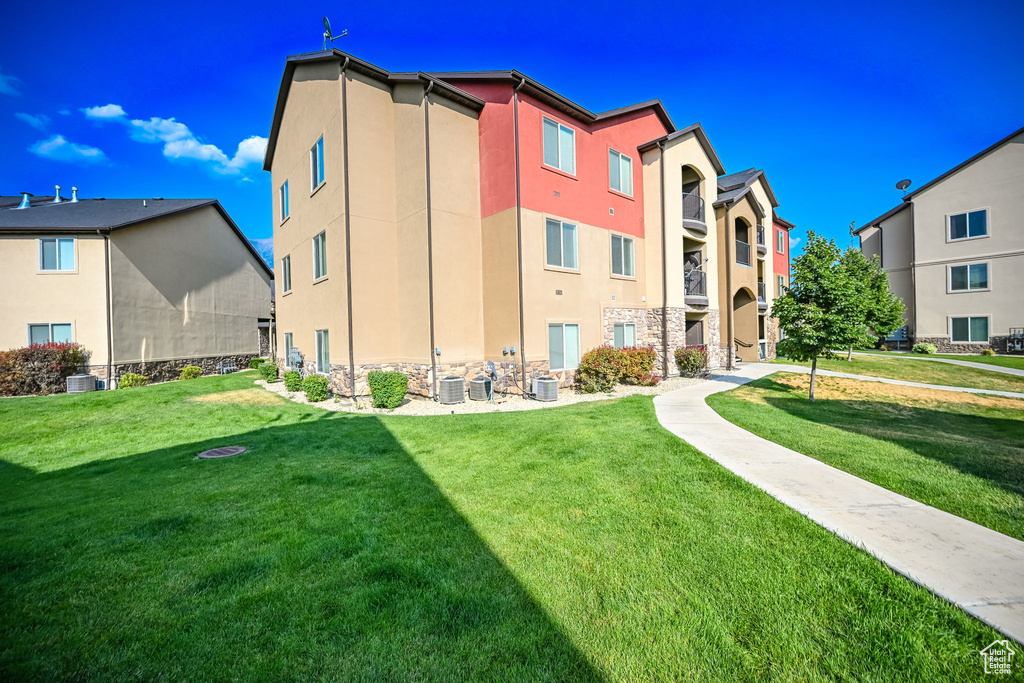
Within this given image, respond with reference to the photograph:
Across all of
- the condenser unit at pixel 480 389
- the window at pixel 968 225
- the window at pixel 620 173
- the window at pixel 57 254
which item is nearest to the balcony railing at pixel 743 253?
the window at pixel 620 173

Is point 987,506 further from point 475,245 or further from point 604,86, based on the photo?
point 604,86

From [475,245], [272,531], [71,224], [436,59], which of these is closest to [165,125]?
[71,224]

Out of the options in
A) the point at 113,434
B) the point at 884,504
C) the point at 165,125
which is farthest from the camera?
the point at 165,125

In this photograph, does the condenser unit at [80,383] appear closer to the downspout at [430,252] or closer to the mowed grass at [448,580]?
the mowed grass at [448,580]

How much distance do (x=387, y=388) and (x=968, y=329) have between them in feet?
110

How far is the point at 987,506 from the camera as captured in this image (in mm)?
4152

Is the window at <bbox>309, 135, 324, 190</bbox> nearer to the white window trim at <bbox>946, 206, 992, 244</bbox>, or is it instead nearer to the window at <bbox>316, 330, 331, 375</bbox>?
the window at <bbox>316, 330, 331, 375</bbox>

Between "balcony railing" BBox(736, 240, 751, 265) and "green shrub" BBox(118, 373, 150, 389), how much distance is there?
2844 centimetres

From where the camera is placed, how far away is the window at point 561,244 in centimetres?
1340

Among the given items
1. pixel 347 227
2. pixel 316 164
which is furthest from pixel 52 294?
pixel 347 227

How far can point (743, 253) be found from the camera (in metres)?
21.6

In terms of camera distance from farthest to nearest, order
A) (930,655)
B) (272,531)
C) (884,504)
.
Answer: (884,504)
(272,531)
(930,655)

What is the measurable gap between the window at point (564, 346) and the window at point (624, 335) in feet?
7.26

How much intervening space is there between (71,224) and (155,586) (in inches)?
863
